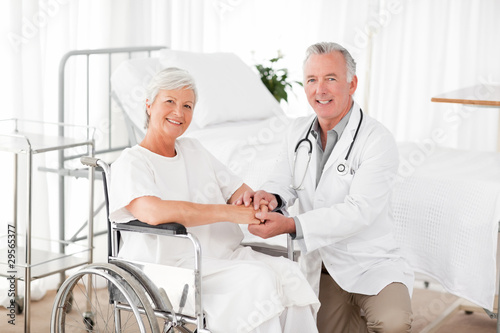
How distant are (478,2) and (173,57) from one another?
2.23 m

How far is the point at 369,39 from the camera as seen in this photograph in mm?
Result: 5000

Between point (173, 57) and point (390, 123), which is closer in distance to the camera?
point (173, 57)

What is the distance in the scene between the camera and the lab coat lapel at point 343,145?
7.48 ft

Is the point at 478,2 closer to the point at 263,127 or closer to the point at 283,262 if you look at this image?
the point at 263,127

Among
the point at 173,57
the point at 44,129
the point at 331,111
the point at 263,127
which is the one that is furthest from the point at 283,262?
the point at 44,129

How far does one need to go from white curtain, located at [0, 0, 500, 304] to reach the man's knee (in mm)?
1972

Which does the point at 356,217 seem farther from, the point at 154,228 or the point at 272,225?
the point at 154,228

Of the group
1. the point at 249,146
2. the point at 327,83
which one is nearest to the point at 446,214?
the point at 327,83

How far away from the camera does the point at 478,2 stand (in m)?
4.67

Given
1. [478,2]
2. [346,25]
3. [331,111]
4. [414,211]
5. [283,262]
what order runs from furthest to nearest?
1. [346,25]
2. [478,2]
3. [414,211]
4. [331,111]
5. [283,262]

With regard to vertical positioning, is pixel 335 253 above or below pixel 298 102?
below

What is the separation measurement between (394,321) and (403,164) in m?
0.97

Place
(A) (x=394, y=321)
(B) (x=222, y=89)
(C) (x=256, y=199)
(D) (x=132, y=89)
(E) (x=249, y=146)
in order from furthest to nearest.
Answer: (B) (x=222, y=89) → (D) (x=132, y=89) → (E) (x=249, y=146) → (C) (x=256, y=199) → (A) (x=394, y=321)

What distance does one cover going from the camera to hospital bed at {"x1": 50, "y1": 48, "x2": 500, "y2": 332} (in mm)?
2619
